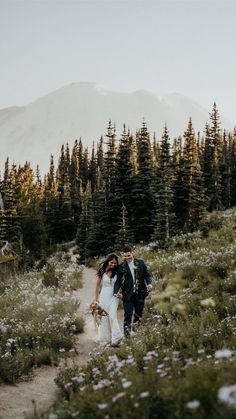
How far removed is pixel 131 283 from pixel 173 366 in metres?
5.80

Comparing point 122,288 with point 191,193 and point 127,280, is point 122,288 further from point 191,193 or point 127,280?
point 191,193

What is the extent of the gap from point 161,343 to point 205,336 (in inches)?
30.3

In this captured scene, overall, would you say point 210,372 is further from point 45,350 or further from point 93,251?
point 93,251

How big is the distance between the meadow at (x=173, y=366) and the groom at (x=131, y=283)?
774mm

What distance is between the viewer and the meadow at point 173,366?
149 inches

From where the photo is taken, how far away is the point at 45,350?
10383mm

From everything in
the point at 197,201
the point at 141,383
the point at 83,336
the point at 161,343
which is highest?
the point at 197,201

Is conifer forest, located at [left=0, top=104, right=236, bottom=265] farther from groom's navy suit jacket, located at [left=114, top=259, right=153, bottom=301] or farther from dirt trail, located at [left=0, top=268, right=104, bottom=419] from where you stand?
dirt trail, located at [left=0, top=268, right=104, bottom=419]

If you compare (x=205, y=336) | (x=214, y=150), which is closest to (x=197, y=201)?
(x=214, y=150)

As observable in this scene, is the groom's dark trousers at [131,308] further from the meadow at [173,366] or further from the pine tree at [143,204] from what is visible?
the pine tree at [143,204]

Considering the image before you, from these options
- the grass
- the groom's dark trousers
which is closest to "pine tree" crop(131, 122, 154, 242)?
the grass

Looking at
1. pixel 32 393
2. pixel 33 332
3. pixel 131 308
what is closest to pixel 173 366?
pixel 32 393

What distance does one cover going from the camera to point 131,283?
10.6m

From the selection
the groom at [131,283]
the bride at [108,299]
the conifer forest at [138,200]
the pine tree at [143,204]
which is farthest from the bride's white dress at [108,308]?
the pine tree at [143,204]
